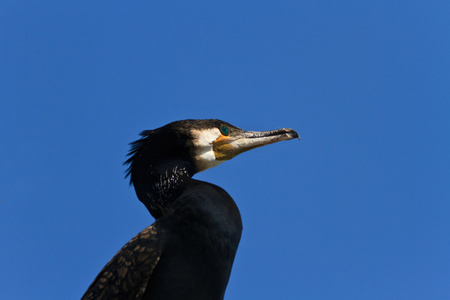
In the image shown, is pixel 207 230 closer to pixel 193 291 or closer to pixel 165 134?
pixel 193 291

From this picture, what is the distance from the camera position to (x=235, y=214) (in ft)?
17.1

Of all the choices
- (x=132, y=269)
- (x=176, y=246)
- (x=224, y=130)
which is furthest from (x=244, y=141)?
(x=132, y=269)

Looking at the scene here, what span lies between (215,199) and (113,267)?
125cm

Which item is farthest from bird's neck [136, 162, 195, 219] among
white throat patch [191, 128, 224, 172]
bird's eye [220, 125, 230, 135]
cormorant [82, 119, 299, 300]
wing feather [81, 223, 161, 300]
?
bird's eye [220, 125, 230, 135]

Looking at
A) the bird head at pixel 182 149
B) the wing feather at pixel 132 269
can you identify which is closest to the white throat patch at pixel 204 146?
the bird head at pixel 182 149

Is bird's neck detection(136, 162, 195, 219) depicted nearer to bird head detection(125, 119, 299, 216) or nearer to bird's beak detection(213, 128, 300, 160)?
bird head detection(125, 119, 299, 216)

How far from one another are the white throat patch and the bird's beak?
0.06 metres

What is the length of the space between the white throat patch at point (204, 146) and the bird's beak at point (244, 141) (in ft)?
0.21

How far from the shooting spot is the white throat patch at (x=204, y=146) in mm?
5832

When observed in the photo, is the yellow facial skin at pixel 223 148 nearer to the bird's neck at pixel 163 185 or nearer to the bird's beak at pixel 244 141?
the bird's beak at pixel 244 141

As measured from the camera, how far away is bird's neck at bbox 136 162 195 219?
544 cm

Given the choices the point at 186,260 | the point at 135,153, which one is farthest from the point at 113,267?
the point at 135,153

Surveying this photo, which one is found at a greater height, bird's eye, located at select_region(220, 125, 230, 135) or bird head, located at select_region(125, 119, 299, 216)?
bird's eye, located at select_region(220, 125, 230, 135)

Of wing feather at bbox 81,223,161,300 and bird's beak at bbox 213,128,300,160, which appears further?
bird's beak at bbox 213,128,300,160
